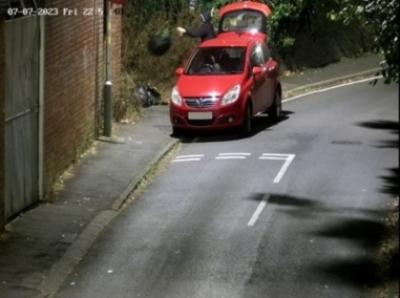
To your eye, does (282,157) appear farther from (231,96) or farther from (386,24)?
(386,24)

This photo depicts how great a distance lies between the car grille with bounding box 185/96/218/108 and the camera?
64.9 feet

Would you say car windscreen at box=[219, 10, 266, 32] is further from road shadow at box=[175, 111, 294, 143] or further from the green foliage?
the green foliage

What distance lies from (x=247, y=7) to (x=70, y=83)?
10928 millimetres

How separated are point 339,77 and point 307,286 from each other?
18.7 metres

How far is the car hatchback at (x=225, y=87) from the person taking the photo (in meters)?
19.8

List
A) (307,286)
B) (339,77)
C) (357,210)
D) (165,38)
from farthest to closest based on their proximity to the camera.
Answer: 1. (339,77)
2. (165,38)
3. (357,210)
4. (307,286)

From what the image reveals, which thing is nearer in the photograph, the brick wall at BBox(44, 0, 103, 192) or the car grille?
the brick wall at BBox(44, 0, 103, 192)

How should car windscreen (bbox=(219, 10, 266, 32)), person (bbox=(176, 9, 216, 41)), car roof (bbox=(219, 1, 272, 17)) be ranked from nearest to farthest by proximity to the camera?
person (bbox=(176, 9, 216, 41)), car roof (bbox=(219, 1, 272, 17)), car windscreen (bbox=(219, 10, 266, 32))

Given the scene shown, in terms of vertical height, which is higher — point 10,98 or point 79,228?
point 10,98

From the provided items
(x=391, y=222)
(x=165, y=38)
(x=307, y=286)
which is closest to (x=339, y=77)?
(x=165, y=38)

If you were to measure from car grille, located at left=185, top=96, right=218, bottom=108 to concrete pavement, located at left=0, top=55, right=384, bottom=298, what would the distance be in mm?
854

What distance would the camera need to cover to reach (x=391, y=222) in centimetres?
1295

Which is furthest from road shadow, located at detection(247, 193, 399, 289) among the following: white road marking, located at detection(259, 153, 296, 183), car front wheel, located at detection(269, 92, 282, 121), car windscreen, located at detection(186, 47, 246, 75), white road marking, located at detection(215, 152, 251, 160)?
car front wheel, located at detection(269, 92, 282, 121)

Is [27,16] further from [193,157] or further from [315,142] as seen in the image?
[315,142]
